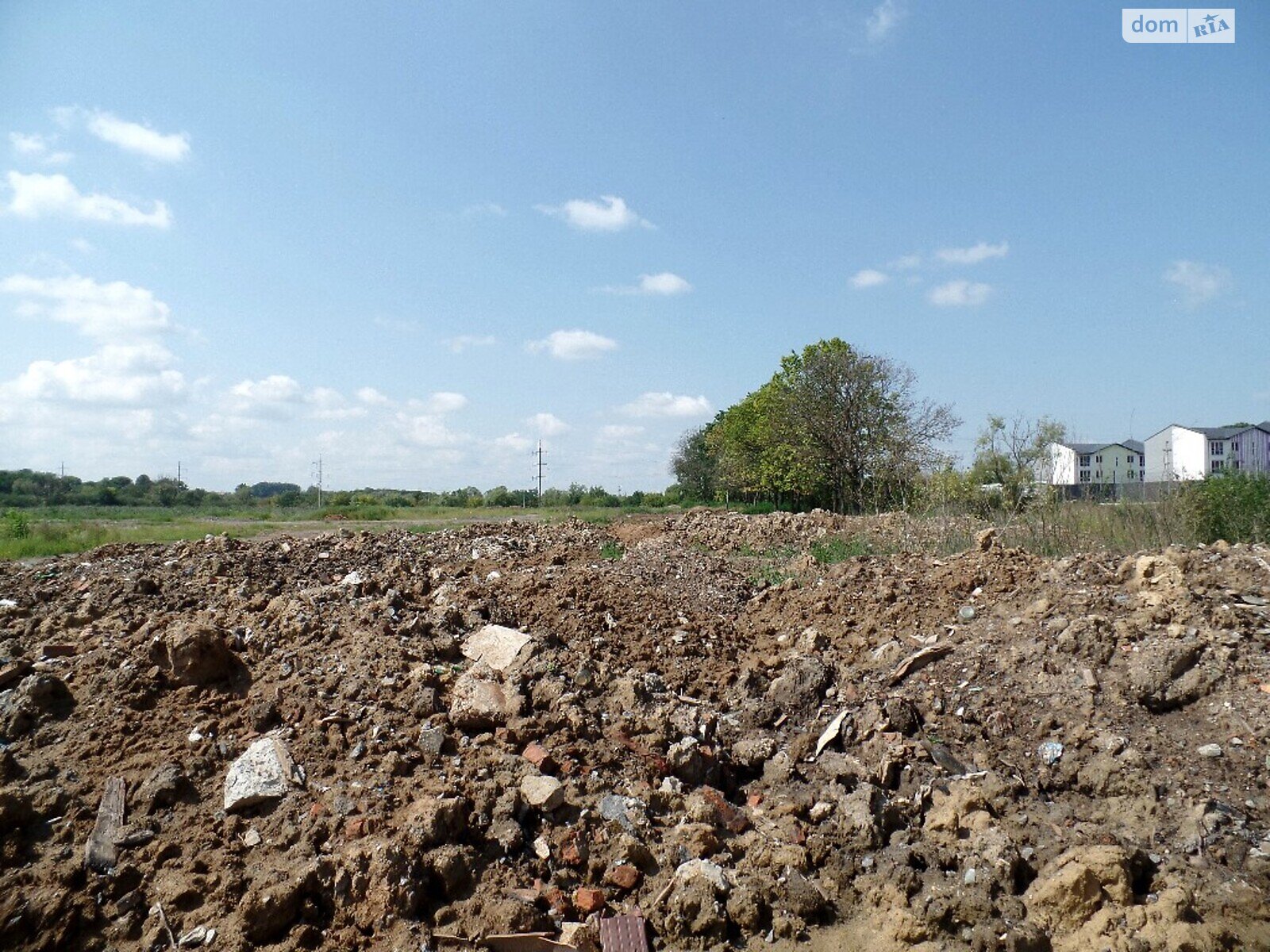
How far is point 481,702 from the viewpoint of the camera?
4098 mm

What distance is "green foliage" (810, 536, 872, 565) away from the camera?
865 centimetres

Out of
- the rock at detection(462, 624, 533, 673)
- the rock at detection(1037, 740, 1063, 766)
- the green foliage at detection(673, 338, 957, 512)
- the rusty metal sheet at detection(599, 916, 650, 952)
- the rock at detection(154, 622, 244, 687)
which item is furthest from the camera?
the green foliage at detection(673, 338, 957, 512)

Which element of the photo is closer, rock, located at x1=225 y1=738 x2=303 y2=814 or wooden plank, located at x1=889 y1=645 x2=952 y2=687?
rock, located at x1=225 y1=738 x2=303 y2=814

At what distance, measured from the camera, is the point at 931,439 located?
21.4 metres

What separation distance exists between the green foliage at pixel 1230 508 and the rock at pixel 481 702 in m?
7.77

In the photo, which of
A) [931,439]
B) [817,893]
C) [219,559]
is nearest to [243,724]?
[817,893]

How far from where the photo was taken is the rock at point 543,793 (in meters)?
3.43

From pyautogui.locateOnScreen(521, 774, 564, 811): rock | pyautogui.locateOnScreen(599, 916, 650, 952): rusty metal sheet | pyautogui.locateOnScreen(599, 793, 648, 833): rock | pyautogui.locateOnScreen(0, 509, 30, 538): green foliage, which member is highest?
pyautogui.locateOnScreen(0, 509, 30, 538): green foliage

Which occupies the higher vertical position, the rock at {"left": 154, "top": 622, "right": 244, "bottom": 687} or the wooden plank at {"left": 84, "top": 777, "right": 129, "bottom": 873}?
the rock at {"left": 154, "top": 622, "right": 244, "bottom": 687}

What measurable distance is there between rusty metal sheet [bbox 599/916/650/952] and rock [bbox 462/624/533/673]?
1715mm

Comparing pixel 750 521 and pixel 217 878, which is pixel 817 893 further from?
pixel 750 521

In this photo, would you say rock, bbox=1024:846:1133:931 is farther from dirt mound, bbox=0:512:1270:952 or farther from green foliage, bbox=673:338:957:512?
green foliage, bbox=673:338:957:512

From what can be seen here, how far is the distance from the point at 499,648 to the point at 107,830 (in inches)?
82.3

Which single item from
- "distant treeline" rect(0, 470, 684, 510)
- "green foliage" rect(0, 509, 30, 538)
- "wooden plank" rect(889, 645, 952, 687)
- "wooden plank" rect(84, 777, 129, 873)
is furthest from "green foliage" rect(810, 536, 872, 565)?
"distant treeline" rect(0, 470, 684, 510)
